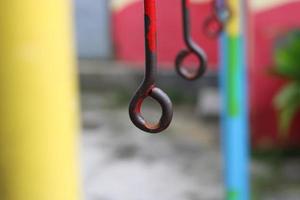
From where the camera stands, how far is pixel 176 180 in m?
3.83

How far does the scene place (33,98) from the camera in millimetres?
1140

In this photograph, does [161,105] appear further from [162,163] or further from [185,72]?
[162,163]

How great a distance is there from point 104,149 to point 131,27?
122 cm

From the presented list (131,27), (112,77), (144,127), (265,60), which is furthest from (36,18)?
(112,77)

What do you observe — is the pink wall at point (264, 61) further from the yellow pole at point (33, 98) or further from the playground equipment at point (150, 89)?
the playground equipment at point (150, 89)

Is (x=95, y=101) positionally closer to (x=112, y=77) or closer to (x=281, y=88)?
(x=112, y=77)

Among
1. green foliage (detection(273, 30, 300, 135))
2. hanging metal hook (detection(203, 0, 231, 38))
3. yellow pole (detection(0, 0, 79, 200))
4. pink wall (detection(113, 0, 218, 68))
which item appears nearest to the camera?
yellow pole (detection(0, 0, 79, 200))

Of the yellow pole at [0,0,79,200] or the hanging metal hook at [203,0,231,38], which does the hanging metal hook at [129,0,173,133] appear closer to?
the yellow pole at [0,0,79,200]

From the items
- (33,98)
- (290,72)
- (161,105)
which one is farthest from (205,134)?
(161,105)

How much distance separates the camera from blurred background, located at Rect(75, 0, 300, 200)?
12.2 ft

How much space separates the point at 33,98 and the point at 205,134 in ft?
11.8

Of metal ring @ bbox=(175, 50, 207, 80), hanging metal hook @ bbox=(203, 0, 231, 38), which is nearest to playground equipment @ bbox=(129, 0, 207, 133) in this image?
metal ring @ bbox=(175, 50, 207, 80)

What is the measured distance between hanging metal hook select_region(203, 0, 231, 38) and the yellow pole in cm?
74

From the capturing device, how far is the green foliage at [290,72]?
3781 mm
